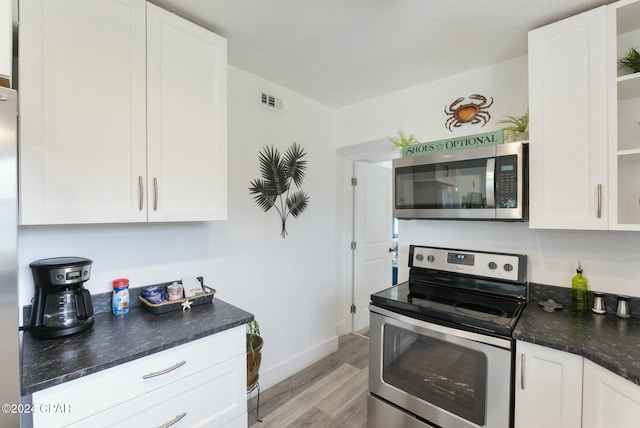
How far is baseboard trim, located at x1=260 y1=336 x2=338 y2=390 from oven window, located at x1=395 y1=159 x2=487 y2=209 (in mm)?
1652

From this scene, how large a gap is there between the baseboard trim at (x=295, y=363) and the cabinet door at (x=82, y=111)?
169 cm

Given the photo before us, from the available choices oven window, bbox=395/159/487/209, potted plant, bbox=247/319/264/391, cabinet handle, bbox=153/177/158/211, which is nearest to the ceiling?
oven window, bbox=395/159/487/209

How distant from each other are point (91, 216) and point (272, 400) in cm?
183

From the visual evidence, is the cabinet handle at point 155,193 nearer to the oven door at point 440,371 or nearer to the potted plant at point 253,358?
the potted plant at point 253,358

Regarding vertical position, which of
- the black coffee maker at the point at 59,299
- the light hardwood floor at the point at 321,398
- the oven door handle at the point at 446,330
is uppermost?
the black coffee maker at the point at 59,299

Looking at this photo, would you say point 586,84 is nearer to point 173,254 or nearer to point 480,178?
point 480,178

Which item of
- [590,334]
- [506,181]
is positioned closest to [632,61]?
[506,181]

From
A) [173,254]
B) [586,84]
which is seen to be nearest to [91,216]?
[173,254]

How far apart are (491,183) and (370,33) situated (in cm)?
112

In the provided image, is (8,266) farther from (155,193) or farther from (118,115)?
(118,115)

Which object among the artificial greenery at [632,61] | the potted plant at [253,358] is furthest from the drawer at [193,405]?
the artificial greenery at [632,61]

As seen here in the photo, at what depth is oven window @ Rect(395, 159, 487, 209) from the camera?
5.44 ft

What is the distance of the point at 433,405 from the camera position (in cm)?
150

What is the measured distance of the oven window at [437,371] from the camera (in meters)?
1.38
